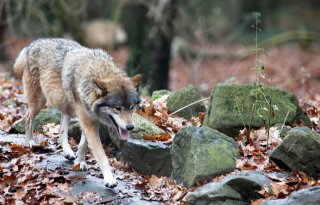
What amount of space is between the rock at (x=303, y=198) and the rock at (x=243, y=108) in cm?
243

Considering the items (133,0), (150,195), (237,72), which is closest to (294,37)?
(237,72)

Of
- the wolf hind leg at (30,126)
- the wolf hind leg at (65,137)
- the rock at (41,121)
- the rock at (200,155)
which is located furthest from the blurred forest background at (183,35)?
the wolf hind leg at (65,137)

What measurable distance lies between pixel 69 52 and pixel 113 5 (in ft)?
88.2

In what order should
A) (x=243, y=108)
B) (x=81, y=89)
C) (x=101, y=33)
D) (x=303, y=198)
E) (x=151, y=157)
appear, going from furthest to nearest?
(x=101, y=33), (x=243, y=108), (x=151, y=157), (x=81, y=89), (x=303, y=198)

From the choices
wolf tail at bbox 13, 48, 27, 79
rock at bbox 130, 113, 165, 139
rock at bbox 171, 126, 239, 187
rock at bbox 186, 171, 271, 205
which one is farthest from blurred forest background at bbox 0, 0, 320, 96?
rock at bbox 186, 171, 271, 205

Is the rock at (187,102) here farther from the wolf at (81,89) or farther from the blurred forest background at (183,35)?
the blurred forest background at (183,35)

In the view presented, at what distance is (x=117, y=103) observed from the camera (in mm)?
7879

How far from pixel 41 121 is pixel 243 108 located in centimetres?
356

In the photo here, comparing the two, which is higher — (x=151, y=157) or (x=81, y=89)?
(x=81, y=89)

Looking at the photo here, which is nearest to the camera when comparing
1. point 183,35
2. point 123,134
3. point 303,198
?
point 303,198

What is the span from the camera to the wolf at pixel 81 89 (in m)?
7.97

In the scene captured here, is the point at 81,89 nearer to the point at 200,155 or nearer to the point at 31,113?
the point at 31,113

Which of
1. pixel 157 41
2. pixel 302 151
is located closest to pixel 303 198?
pixel 302 151

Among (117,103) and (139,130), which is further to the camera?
(139,130)
